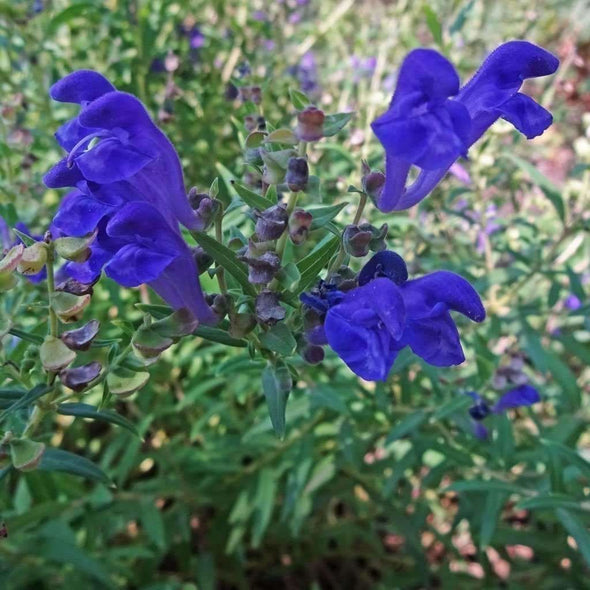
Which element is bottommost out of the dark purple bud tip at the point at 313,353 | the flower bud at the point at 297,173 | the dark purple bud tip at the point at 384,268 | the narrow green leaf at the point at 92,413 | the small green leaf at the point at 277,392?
the narrow green leaf at the point at 92,413

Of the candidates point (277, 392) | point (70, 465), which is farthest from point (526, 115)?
point (70, 465)

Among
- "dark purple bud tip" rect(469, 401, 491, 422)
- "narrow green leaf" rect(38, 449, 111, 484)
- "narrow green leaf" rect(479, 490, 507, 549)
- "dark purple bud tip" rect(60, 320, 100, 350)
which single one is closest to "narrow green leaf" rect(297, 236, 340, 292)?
"dark purple bud tip" rect(60, 320, 100, 350)

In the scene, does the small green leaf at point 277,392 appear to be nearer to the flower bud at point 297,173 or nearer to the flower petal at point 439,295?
the flower petal at point 439,295

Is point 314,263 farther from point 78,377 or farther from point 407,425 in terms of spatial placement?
point 407,425

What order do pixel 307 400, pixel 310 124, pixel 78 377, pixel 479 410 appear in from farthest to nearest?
pixel 307 400, pixel 479 410, pixel 78 377, pixel 310 124

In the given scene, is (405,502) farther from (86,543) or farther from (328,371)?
(86,543)

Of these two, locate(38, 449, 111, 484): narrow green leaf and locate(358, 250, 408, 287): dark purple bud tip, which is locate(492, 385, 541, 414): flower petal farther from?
locate(38, 449, 111, 484): narrow green leaf

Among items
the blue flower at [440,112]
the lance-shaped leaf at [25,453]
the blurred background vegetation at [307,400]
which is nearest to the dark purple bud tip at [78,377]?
the lance-shaped leaf at [25,453]
